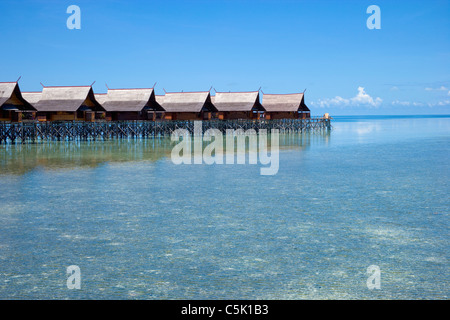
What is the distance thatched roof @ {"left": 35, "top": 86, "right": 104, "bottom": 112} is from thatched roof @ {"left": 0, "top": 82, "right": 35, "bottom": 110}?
2.81 meters

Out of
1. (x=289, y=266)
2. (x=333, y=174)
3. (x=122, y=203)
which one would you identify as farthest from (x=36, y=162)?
(x=289, y=266)

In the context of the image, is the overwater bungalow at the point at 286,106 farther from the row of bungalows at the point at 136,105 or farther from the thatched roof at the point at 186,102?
the thatched roof at the point at 186,102

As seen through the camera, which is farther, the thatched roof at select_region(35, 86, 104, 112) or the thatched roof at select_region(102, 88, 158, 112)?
the thatched roof at select_region(102, 88, 158, 112)

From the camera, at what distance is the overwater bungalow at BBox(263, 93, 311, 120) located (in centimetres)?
4612

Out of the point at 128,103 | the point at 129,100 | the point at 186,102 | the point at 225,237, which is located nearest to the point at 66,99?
the point at 128,103

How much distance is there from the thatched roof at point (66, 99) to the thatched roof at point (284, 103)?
19794 mm

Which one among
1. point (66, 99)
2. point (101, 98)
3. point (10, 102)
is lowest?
point (10, 102)

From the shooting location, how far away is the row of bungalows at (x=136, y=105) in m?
29.5

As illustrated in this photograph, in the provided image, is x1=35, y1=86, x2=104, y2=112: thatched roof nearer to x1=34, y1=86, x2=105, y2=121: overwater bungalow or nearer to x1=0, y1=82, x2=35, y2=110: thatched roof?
x1=34, y1=86, x2=105, y2=121: overwater bungalow

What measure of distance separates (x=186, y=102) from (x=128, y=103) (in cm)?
563

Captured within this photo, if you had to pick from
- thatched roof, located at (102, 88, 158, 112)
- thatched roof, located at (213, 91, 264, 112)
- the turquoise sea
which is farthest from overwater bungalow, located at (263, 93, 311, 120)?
the turquoise sea

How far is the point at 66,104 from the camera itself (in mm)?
31594

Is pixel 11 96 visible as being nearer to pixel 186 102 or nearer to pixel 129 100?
pixel 129 100

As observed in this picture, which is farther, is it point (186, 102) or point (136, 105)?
point (186, 102)
